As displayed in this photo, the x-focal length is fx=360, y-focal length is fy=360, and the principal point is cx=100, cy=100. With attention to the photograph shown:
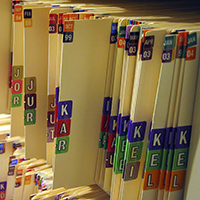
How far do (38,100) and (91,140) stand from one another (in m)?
0.21

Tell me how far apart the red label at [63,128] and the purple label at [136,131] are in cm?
18

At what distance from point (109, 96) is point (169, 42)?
10.1 inches

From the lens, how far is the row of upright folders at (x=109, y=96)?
0.67 metres

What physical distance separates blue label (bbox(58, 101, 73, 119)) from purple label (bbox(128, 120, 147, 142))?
0.17 meters

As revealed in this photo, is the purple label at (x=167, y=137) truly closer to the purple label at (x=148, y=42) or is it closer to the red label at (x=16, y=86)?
the purple label at (x=148, y=42)

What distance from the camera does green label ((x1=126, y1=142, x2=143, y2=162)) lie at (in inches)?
29.0

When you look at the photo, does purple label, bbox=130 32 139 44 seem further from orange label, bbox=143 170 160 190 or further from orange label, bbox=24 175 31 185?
orange label, bbox=24 175 31 185

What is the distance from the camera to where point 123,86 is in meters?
0.76

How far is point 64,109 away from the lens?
824 mm

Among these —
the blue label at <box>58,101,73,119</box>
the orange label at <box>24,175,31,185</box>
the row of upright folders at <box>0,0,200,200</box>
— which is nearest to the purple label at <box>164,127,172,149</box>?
the row of upright folders at <box>0,0,200,200</box>

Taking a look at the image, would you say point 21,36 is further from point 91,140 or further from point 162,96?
point 162,96

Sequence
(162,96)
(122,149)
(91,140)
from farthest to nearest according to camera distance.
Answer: (91,140), (122,149), (162,96)

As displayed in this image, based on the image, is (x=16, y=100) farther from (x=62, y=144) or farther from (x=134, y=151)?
(x=134, y=151)

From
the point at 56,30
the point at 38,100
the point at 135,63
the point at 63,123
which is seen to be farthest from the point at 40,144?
the point at 135,63
